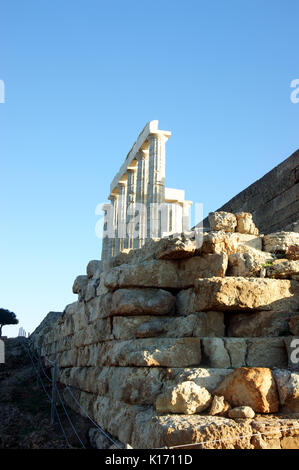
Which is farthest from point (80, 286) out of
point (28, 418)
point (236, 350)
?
point (236, 350)

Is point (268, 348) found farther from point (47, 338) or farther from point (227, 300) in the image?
point (47, 338)

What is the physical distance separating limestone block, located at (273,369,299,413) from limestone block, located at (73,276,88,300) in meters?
5.39

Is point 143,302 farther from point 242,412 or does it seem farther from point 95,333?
point 242,412

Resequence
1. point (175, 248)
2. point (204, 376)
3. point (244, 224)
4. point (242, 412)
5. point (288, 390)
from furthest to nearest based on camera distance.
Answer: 1. point (244, 224)
2. point (175, 248)
3. point (204, 376)
4. point (288, 390)
5. point (242, 412)

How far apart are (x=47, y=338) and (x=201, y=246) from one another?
357 inches

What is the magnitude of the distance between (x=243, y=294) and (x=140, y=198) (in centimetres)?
1882

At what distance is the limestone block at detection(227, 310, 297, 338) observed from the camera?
554cm

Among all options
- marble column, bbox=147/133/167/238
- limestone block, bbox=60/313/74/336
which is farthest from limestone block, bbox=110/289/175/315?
marble column, bbox=147/133/167/238

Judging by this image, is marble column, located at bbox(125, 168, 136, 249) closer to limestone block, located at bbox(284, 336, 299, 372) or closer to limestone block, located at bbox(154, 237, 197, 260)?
limestone block, located at bbox(154, 237, 197, 260)

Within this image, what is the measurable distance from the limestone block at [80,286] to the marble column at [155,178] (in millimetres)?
12072

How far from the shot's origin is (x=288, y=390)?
14.3ft

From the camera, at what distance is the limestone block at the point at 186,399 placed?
4.53 m

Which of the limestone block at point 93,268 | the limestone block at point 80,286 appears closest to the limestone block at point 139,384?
the limestone block at point 93,268
